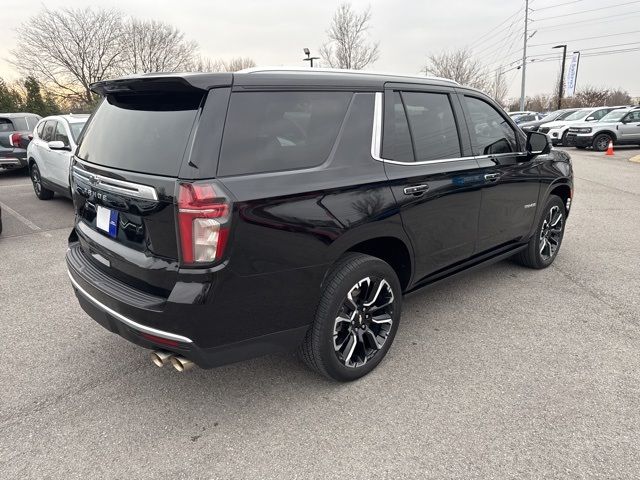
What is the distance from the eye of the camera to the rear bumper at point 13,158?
38.4 ft

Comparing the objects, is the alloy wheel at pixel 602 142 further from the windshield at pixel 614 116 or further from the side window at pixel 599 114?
the side window at pixel 599 114

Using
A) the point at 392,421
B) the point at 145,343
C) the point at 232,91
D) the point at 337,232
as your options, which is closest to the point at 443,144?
the point at 337,232

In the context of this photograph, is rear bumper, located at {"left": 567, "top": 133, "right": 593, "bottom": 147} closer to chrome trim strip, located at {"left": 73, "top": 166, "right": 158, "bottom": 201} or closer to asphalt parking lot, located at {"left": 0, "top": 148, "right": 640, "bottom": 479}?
asphalt parking lot, located at {"left": 0, "top": 148, "right": 640, "bottom": 479}

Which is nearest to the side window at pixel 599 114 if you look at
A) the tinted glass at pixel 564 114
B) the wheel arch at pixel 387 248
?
the tinted glass at pixel 564 114

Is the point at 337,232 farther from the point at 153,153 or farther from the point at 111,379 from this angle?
the point at 111,379

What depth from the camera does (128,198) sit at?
229 centimetres

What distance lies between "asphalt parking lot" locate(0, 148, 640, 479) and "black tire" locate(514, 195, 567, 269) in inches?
23.4

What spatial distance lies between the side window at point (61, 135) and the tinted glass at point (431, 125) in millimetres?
6491

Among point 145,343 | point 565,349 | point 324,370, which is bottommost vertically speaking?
point 565,349

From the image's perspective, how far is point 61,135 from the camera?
25.1ft

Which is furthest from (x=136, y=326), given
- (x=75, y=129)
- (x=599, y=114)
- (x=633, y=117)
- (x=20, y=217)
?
(x=599, y=114)

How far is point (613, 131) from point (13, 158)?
21969 millimetres

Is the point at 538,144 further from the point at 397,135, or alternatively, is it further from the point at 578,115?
the point at 578,115

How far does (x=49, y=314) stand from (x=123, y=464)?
2174 millimetres
